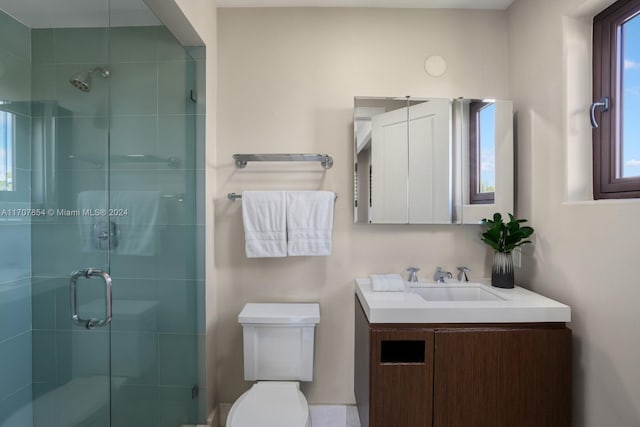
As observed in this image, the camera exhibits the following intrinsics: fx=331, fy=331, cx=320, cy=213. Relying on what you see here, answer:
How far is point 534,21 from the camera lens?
5.36 feet

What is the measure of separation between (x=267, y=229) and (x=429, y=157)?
3.11 ft

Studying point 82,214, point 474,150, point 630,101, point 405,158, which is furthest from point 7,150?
point 630,101

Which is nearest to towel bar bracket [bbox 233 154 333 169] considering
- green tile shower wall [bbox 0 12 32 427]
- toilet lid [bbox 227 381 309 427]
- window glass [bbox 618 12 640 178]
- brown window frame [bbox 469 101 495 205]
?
brown window frame [bbox 469 101 495 205]

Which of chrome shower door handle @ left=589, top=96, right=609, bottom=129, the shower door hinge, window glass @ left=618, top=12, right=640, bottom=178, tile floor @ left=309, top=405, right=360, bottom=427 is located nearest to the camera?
window glass @ left=618, top=12, right=640, bottom=178

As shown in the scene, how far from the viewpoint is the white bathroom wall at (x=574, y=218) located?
46.3 inches

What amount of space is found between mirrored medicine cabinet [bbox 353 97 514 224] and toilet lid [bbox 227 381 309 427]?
3.04 feet

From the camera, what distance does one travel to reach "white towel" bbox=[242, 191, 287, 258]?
67.7 inches

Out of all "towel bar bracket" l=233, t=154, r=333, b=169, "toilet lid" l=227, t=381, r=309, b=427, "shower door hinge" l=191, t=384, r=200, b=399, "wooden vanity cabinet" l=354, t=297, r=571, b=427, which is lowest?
"shower door hinge" l=191, t=384, r=200, b=399

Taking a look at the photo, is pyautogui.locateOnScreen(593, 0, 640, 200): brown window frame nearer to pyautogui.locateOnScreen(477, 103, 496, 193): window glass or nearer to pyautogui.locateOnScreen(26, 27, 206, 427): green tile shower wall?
pyautogui.locateOnScreen(477, 103, 496, 193): window glass

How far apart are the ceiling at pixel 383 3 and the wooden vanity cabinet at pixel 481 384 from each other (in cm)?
169

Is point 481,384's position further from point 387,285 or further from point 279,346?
point 279,346

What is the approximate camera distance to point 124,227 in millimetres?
1312

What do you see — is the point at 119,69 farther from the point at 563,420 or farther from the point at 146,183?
the point at 563,420

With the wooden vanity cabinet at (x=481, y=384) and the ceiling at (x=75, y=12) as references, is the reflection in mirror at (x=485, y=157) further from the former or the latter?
the ceiling at (x=75, y=12)
